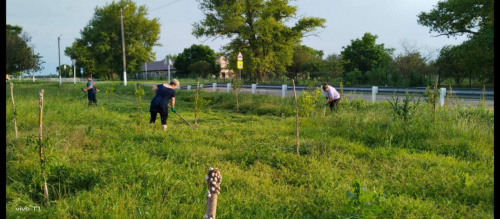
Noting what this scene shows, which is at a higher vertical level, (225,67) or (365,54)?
(365,54)

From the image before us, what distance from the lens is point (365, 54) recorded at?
1342 inches

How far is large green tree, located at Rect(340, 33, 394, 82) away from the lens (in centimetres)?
3369

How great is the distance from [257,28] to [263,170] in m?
24.9

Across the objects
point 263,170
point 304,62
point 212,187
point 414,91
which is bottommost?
point 263,170

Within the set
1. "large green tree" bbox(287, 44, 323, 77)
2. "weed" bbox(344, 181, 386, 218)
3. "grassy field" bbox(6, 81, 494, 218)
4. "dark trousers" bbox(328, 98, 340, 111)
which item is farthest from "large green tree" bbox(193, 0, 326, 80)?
"weed" bbox(344, 181, 386, 218)

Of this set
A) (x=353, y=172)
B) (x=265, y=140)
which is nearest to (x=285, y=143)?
(x=265, y=140)

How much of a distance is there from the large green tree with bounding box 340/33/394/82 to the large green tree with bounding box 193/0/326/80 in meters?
7.43

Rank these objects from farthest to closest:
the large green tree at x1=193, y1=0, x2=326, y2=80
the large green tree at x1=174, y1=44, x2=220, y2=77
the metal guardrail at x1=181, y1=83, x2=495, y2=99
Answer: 1. the large green tree at x1=174, y1=44, x2=220, y2=77
2. the large green tree at x1=193, y1=0, x2=326, y2=80
3. the metal guardrail at x1=181, y1=83, x2=495, y2=99

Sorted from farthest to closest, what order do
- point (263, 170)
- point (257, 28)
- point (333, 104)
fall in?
point (257, 28)
point (333, 104)
point (263, 170)

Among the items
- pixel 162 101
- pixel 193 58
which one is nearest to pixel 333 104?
pixel 162 101

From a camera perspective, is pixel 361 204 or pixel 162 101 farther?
pixel 162 101

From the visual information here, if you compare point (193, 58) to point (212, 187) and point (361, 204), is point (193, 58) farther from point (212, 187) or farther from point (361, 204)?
point (212, 187)

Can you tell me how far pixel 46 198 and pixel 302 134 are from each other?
464 centimetres

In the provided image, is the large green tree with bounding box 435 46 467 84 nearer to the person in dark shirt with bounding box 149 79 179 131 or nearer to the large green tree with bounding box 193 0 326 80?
the person in dark shirt with bounding box 149 79 179 131
